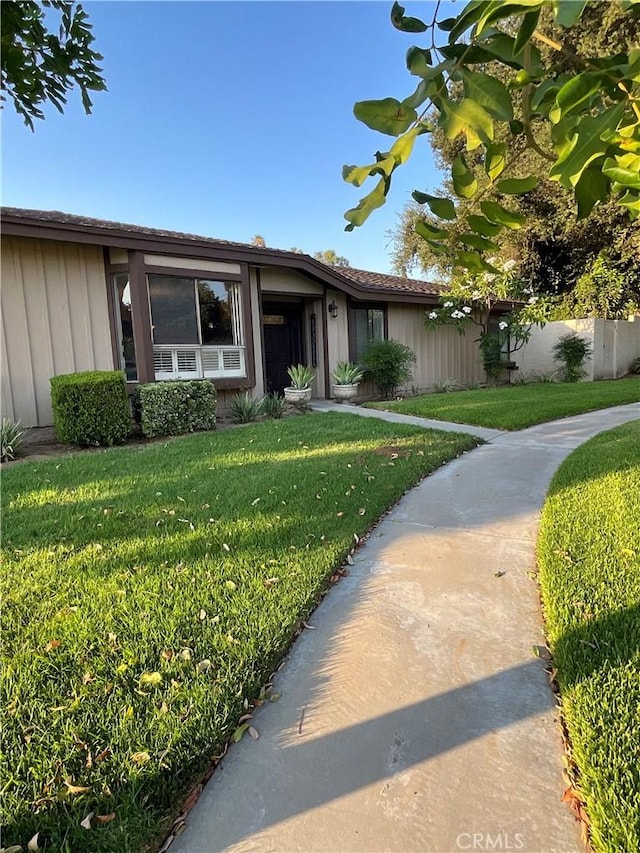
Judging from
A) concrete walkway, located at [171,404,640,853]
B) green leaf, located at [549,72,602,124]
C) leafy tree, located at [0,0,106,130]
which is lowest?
concrete walkway, located at [171,404,640,853]

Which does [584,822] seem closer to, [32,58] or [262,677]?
[262,677]

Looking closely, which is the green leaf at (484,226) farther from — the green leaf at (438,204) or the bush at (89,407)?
the bush at (89,407)

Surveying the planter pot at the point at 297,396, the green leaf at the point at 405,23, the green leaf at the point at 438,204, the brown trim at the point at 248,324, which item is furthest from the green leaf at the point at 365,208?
the planter pot at the point at 297,396

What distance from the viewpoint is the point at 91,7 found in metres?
4.28

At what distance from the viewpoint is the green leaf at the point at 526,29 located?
0.88m

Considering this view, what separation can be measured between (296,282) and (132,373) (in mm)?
4723

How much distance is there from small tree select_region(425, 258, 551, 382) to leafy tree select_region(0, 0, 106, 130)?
11265 mm

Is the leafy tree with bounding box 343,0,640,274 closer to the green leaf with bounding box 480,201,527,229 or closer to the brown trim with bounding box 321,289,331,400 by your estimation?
the green leaf with bounding box 480,201,527,229

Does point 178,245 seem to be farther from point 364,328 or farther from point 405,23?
point 405,23

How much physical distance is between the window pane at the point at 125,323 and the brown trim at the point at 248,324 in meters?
2.28

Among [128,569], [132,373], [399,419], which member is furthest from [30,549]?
[399,419]

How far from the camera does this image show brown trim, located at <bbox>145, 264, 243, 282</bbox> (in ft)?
28.4

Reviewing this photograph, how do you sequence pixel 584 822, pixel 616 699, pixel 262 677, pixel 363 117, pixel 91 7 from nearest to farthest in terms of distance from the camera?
pixel 363 117, pixel 584 822, pixel 616 699, pixel 262 677, pixel 91 7

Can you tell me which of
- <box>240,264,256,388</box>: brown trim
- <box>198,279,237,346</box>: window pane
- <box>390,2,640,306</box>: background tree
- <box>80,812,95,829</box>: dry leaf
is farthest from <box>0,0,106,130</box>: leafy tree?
<box>390,2,640,306</box>: background tree
